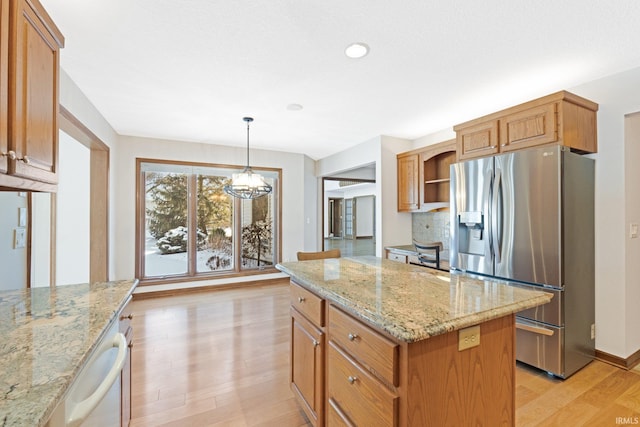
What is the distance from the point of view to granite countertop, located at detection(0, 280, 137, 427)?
26.6 inches

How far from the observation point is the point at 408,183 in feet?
14.3

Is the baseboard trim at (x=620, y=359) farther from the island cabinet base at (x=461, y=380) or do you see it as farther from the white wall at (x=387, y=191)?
the white wall at (x=387, y=191)

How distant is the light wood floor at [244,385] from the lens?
192 centimetres

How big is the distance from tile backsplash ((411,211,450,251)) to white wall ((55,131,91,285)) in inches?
180

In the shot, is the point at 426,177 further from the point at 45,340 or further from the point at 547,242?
the point at 45,340

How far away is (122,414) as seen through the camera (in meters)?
1.47

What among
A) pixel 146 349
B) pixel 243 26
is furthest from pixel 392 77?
pixel 146 349

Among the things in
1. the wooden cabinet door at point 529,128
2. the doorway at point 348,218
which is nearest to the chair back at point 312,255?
the wooden cabinet door at point 529,128

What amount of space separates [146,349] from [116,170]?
2.96 metres

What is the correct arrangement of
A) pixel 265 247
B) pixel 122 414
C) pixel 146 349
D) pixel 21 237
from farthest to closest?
1. pixel 265 247
2. pixel 146 349
3. pixel 21 237
4. pixel 122 414

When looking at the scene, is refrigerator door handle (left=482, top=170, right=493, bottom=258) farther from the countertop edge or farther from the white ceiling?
the countertop edge

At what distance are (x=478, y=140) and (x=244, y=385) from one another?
10.2ft

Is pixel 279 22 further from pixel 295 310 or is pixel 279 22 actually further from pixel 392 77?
pixel 295 310

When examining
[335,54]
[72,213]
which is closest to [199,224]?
[72,213]
